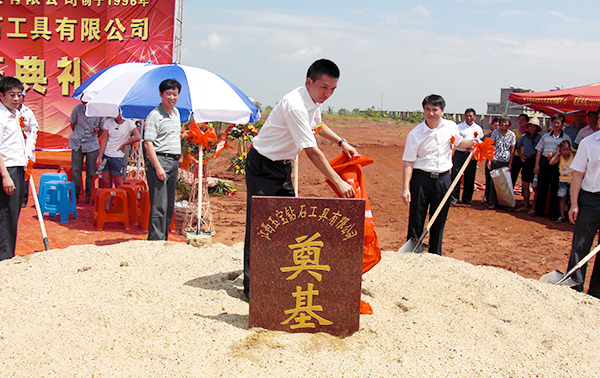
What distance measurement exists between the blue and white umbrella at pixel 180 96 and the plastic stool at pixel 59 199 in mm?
1301

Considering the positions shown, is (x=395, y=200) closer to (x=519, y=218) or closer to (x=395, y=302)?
(x=519, y=218)

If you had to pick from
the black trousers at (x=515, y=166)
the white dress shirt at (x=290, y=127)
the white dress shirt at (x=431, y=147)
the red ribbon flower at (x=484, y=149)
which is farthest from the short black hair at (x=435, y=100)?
the black trousers at (x=515, y=166)

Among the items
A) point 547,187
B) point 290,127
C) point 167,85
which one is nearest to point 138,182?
point 167,85

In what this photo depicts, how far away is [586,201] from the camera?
4316mm

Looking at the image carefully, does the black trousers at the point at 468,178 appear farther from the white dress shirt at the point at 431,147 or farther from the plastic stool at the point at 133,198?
the plastic stool at the point at 133,198

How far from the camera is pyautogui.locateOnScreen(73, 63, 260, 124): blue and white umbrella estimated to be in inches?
230

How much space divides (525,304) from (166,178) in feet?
Result: 11.9

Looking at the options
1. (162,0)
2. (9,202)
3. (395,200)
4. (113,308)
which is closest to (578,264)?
(113,308)

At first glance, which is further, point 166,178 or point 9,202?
point 166,178

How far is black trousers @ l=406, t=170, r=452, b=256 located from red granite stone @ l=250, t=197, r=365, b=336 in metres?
2.16

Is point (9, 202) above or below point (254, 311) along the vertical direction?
above

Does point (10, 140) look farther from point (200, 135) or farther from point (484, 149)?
point (484, 149)

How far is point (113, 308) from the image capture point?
128 inches

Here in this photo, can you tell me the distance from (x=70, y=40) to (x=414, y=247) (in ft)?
35.6
